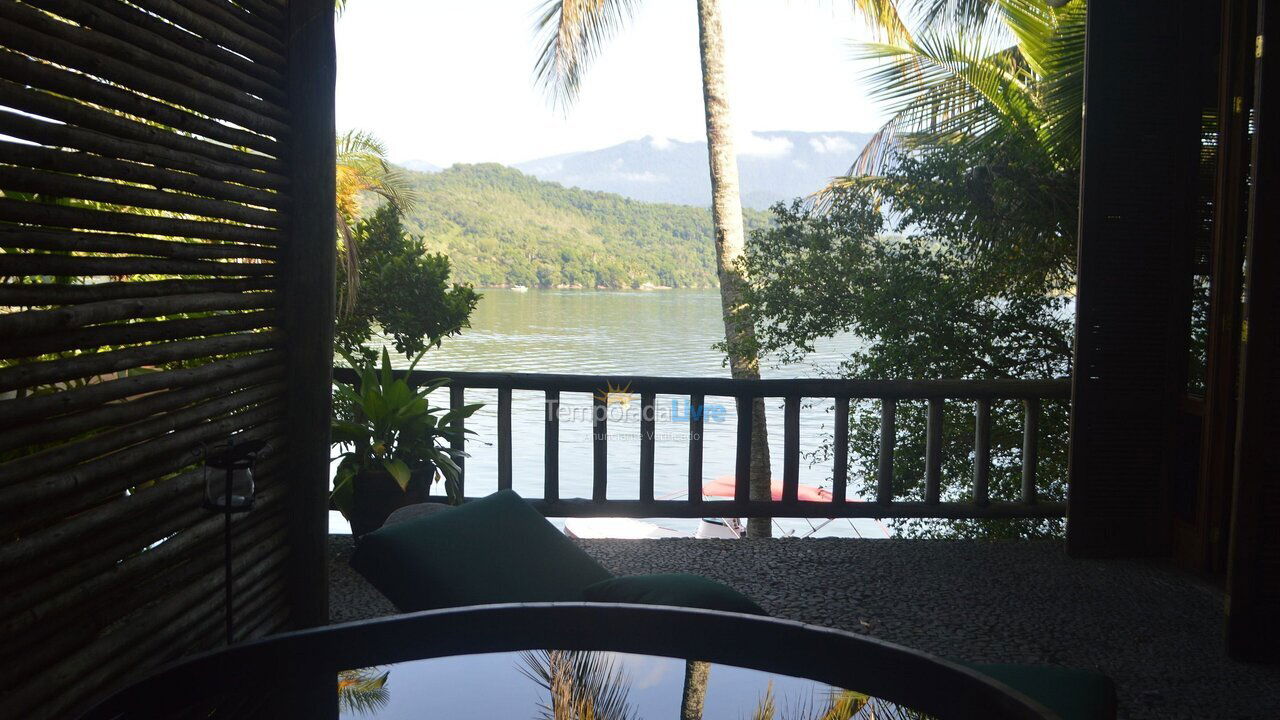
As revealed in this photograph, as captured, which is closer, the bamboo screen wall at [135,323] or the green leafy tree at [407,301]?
the bamboo screen wall at [135,323]

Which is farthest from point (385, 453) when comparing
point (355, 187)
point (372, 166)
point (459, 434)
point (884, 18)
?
point (372, 166)

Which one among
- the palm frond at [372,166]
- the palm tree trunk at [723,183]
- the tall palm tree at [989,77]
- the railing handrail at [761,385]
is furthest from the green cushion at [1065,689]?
the palm frond at [372,166]

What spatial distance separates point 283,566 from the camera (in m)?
2.83

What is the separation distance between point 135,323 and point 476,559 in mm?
1012

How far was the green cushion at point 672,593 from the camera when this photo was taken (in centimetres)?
159

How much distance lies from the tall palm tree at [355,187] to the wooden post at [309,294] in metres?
4.15

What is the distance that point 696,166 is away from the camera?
129 ft

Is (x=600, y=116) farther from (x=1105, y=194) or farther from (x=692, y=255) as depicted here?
(x=1105, y=194)

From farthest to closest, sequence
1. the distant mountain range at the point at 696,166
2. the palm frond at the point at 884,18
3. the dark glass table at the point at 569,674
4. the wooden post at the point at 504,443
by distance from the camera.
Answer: the distant mountain range at the point at 696,166 → the palm frond at the point at 884,18 → the wooden post at the point at 504,443 → the dark glass table at the point at 569,674

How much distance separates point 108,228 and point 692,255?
53.1 ft

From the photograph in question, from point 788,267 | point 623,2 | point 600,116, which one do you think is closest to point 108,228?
point 788,267

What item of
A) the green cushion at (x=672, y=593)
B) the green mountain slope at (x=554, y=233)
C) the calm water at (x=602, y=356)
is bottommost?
the calm water at (x=602, y=356)

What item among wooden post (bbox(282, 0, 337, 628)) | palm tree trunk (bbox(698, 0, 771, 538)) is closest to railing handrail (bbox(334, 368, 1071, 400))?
wooden post (bbox(282, 0, 337, 628))

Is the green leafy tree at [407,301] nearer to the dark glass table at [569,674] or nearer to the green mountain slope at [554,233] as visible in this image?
the dark glass table at [569,674]
